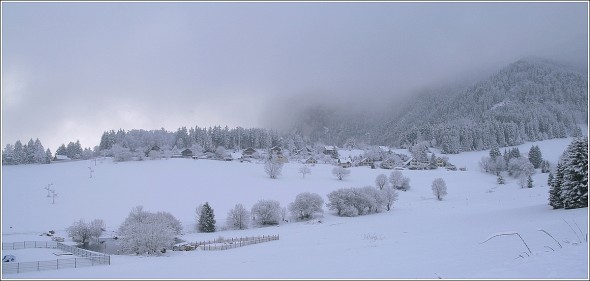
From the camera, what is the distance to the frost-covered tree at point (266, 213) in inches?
2336

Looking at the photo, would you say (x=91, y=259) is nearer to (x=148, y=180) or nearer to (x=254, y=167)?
(x=148, y=180)

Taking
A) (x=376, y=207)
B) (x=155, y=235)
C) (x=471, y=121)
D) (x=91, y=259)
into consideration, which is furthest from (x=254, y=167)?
(x=471, y=121)

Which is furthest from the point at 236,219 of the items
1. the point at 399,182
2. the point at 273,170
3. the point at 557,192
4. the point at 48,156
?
the point at 48,156

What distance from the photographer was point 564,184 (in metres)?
33.4

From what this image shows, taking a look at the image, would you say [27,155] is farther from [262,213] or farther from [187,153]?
[262,213]

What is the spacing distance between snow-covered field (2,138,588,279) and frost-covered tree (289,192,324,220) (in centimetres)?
296

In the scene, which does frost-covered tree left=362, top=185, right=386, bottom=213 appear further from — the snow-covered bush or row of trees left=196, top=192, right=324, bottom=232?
row of trees left=196, top=192, right=324, bottom=232

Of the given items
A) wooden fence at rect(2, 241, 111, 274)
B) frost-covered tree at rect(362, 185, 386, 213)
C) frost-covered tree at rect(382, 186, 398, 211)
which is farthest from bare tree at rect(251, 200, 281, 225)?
wooden fence at rect(2, 241, 111, 274)

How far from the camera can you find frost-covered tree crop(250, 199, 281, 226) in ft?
195

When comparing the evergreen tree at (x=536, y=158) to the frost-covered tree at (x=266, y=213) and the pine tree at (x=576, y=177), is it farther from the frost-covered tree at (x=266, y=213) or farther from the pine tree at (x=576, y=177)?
the pine tree at (x=576, y=177)

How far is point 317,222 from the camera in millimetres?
56625

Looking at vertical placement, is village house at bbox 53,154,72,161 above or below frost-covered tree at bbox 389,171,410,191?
above

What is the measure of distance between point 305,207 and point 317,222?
615 centimetres

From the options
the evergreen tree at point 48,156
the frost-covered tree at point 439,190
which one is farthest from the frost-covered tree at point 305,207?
the evergreen tree at point 48,156
